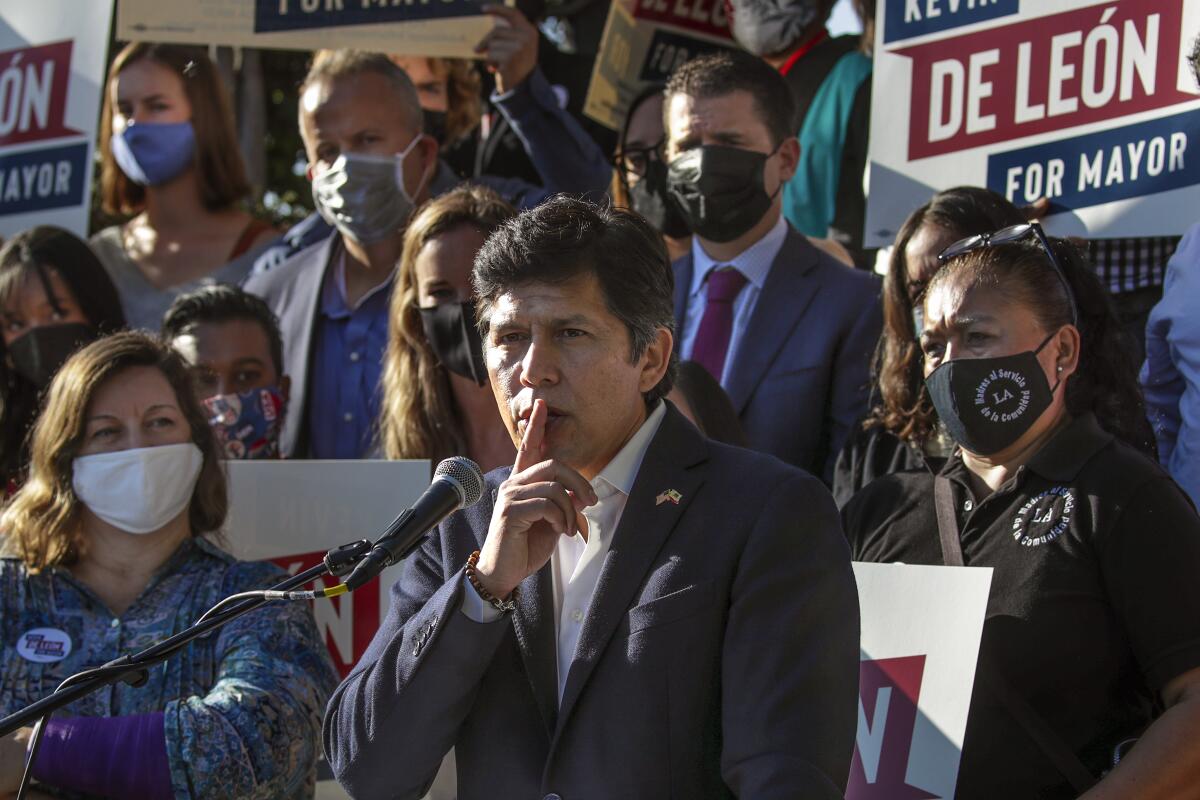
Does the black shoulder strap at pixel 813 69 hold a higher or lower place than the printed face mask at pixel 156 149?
higher

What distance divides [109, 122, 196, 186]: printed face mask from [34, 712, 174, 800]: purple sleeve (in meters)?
3.68

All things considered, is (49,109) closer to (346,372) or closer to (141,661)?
(346,372)

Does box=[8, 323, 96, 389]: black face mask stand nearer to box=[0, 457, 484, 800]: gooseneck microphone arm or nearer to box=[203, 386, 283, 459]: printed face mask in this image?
box=[203, 386, 283, 459]: printed face mask

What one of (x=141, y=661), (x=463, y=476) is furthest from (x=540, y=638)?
(x=141, y=661)

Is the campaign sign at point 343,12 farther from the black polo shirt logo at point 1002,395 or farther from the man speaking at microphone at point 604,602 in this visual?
the man speaking at microphone at point 604,602

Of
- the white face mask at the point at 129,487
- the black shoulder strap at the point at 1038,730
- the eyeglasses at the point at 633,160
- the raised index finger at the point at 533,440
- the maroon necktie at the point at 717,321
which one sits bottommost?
the black shoulder strap at the point at 1038,730

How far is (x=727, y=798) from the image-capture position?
116 inches

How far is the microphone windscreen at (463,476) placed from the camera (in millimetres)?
2891

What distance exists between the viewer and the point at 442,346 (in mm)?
5277

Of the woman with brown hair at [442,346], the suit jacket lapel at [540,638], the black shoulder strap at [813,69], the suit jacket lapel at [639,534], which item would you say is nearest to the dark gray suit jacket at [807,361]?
the woman with brown hair at [442,346]

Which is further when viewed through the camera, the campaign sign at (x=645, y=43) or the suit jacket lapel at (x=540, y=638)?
the campaign sign at (x=645, y=43)

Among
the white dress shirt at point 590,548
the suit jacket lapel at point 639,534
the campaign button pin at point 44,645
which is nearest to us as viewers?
the suit jacket lapel at point 639,534

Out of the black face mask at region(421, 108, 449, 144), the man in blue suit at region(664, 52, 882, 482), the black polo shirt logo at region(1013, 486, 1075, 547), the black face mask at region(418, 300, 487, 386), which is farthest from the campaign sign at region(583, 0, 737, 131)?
the black polo shirt logo at region(1013, 486, 1075, 547)

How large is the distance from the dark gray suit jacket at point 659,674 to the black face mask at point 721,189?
8.29 feet
